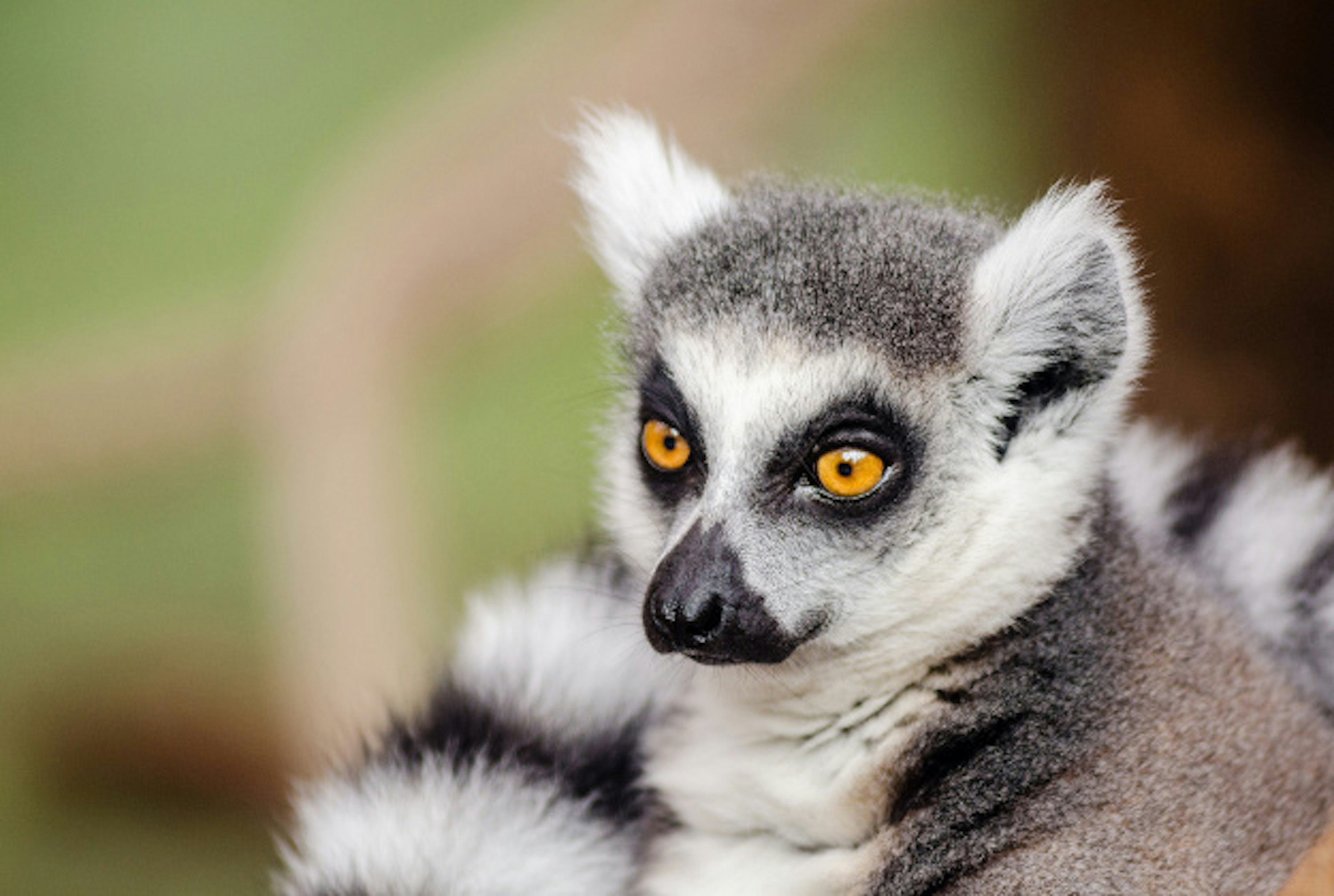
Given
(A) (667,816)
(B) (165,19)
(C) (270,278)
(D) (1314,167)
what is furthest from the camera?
(B) (165,19)

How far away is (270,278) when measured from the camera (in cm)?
327

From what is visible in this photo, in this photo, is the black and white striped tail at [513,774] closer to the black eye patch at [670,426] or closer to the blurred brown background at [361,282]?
the black eye patch at [670,426]

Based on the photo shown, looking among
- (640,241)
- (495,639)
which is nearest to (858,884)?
(495,639)

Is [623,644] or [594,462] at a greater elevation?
[594,462]

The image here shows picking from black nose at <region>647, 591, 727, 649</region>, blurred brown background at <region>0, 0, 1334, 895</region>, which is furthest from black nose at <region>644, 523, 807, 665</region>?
blurred brown background at <region>0, 0, 1334, 895</region>

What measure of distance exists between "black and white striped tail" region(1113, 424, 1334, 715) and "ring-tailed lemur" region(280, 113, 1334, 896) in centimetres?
9

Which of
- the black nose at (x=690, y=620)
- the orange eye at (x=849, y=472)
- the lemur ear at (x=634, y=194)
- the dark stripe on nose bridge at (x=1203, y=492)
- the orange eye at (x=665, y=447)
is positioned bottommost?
the black nose at (x=690, y=620)

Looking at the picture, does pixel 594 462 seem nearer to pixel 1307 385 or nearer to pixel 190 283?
pixel 1307 385

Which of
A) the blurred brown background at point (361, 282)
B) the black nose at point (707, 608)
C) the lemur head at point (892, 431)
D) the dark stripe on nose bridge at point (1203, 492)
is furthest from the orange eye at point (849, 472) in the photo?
the blurred brown background at point (361, 282)

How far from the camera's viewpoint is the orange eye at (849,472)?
1450 millimetres

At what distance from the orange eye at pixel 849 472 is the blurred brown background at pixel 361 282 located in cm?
110

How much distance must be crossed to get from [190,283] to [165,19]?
0.68 m

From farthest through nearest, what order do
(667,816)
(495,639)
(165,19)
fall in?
(165,19)
(495,639)
(667,816)

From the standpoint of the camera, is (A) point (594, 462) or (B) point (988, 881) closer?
(B) point (988, 881)
